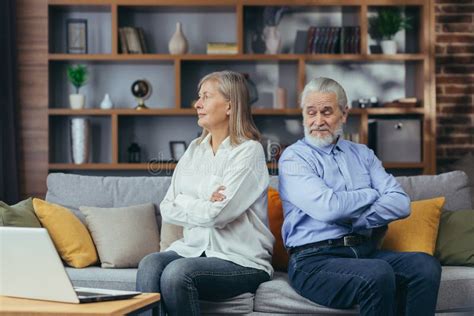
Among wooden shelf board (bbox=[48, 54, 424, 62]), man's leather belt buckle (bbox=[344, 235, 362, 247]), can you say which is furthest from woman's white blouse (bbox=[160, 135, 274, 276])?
wooden shelf board (bbox=[48, 54, 424, 62])

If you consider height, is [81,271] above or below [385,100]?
below

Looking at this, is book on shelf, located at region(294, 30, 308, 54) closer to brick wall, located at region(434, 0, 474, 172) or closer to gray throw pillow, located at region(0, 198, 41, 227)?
brick wall, located at region(434, 0, 474, 172)

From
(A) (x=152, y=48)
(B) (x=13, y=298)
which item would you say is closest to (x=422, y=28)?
(A) (x=152, y=48)

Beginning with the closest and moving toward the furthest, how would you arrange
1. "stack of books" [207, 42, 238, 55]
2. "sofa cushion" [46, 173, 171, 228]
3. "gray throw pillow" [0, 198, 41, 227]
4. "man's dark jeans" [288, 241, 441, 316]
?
1. "man's dark jeans" [288, 241, 441, 316]
2. "gray throw pillow" [0, 198, 41, 227]
3. "sofa cushion" [46, 173, 171, 228]
4. "stack of books" [207, 42, 238, 55]

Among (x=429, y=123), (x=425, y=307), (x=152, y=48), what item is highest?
(x=152, y=48)

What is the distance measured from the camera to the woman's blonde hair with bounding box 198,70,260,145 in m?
3.54

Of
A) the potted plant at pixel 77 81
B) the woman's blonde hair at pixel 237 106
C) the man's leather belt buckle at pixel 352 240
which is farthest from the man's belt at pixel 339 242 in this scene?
the potted plant at pixel 77 81

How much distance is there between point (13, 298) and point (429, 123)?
13.7ft

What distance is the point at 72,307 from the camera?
234 centimetres

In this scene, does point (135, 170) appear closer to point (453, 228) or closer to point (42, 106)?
point (42, 106)

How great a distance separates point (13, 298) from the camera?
2.51 m

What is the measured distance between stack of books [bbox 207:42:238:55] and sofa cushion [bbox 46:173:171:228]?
2135mm

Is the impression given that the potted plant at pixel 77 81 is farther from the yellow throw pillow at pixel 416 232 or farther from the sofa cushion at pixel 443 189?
the yellow throw pillow at pixel 416 232

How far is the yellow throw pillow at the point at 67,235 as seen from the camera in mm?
3793
